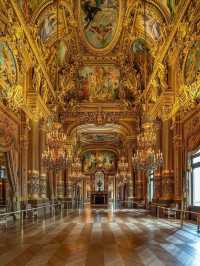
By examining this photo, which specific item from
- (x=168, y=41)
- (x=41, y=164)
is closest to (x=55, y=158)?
(x=41, y=164)

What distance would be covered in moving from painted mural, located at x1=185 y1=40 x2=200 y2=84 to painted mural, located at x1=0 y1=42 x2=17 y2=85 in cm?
773

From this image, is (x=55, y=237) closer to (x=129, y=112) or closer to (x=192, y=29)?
(x=192, y=29)

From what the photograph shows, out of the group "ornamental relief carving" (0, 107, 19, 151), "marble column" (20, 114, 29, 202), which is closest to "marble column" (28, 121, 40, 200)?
"marble column" (20, 114, 29, 202)

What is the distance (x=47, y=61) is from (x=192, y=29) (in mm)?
10223

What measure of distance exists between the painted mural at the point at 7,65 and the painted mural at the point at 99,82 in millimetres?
11808

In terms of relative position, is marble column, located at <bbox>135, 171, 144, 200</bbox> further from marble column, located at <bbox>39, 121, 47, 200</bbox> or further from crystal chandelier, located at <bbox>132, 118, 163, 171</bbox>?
crystal chandelier, located at <bbox>132, 118, 163, 171</bbox>

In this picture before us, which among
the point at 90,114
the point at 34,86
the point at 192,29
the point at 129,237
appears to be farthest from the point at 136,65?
the point at 129,237

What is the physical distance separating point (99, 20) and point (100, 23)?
36cm

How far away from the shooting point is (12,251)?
8867 millimetres

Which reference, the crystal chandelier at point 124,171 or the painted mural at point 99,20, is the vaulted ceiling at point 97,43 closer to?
the painted mural at point 99,20

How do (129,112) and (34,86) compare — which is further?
(129,112)

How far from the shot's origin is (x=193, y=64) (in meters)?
16.7

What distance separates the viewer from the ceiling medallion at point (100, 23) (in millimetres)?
20984

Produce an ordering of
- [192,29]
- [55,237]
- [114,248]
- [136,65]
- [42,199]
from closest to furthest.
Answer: [114,248], [55,237], [192,29], [42,199], [136,65]
